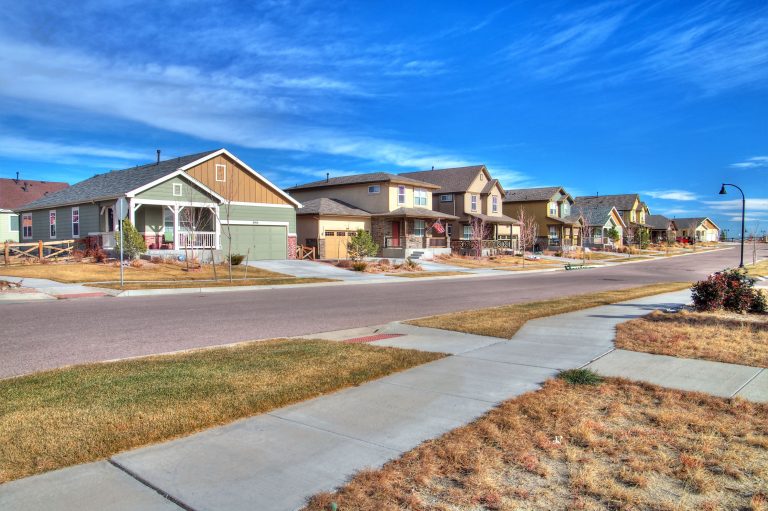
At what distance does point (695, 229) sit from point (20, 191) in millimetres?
127213

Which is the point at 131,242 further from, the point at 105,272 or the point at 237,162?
the point at 237,162

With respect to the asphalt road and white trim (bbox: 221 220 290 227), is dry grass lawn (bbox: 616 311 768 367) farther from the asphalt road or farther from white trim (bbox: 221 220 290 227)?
white trim (bbox: 221 220 290 227)

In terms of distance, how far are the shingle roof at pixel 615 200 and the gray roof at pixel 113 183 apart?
69692 mm

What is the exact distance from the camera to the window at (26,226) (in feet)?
134

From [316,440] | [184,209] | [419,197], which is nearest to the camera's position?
[316,440]

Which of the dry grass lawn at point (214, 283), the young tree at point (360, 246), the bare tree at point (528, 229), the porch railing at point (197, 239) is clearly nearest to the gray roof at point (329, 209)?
the young tree at point (360, 246)

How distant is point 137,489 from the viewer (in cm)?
390

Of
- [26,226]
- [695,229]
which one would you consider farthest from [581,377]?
[695,229]

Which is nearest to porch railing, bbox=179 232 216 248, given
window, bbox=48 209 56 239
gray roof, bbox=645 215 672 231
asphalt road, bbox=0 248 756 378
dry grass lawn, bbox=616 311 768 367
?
window, bbox=48 209 56 239

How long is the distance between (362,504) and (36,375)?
215 inches

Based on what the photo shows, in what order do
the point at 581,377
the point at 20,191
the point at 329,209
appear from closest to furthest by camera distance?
1. the point at 581,377
2. the point at 329,209
3. the point at 20,191

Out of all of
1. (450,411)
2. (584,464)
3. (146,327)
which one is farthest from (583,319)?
(146,327)

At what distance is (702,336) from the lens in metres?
9.82

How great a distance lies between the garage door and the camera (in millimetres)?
35031
